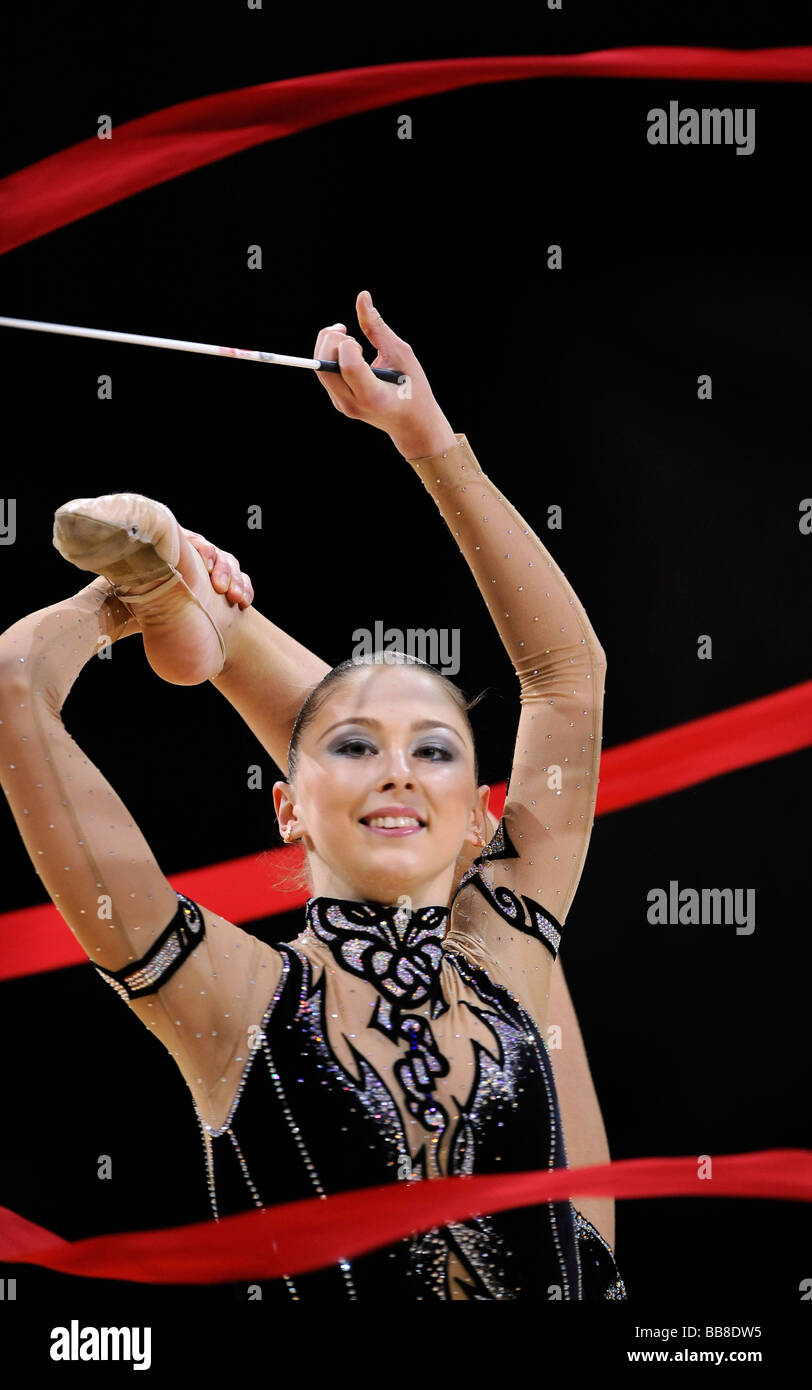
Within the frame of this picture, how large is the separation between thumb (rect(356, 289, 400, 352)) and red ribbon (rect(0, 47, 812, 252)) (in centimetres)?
51

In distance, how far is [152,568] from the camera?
55.5 inches

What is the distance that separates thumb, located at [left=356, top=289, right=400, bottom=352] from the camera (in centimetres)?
170

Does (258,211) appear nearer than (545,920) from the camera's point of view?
No

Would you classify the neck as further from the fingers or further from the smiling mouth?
the fingers

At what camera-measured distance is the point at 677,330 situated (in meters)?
2.14

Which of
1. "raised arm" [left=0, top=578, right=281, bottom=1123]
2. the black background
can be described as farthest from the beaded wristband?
the black background

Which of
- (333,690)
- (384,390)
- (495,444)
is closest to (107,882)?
(333,690)

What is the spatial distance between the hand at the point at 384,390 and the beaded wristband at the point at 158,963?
0.69m

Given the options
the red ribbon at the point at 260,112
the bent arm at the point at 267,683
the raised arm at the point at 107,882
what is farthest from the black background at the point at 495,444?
the raised arm at the point at 107,882

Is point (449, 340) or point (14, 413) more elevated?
point (449, 340)

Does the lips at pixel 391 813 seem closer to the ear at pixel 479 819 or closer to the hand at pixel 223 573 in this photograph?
the ear at pixel 479 819
